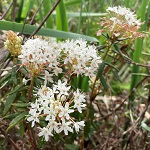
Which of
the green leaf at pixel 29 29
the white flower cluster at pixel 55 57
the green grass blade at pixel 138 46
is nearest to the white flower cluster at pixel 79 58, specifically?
the white flower cluster at pixel 55 57

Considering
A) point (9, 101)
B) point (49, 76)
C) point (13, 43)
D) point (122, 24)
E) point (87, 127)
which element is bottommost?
point (87, 127)

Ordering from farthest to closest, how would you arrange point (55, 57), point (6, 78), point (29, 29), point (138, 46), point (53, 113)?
point (138, 46)
point (29, 29)
point (6, 78)
point (55, 57)
point (53, 113)

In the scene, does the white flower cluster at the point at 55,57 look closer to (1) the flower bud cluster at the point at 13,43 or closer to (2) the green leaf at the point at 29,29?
(1) the flower bud cluster at the point at 13,43

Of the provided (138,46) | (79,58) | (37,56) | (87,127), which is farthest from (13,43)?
(138,46)

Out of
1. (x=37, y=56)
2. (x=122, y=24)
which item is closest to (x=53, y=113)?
(x=37, y=56)

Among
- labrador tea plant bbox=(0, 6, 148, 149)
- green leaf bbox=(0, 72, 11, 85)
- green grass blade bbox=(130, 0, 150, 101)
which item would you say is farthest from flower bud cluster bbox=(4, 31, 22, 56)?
green grass blade bbox=(130, 0, 150, 101)

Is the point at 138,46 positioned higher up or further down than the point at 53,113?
higher up

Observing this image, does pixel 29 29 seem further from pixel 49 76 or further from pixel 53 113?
pixel 53 113

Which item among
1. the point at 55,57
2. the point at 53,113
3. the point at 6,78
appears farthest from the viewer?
the point at 6,78

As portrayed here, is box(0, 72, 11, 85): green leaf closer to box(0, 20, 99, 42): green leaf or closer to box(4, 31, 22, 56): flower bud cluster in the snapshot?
box(4, 31, 22, 56): flower bud cluster

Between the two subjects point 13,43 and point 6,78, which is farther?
point 6,78
